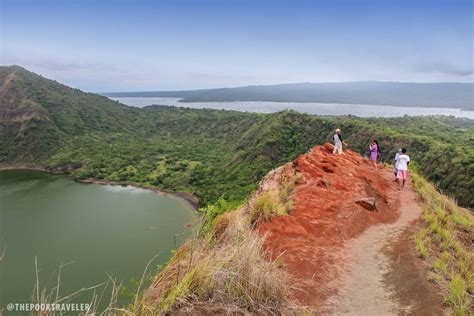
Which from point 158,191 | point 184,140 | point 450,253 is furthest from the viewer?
point 184,140

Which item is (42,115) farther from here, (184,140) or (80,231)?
(80,231)

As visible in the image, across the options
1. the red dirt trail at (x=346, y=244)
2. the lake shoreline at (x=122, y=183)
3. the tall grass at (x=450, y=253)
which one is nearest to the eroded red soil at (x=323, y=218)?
the red dirt trail at (x=346, y=244)

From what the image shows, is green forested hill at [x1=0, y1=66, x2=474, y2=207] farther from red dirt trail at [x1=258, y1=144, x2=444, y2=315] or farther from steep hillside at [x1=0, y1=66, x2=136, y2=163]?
red dirt trail at [x1=258, y1=144, x2=444, y2=315]

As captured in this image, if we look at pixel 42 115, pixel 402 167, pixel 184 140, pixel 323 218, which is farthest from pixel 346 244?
pixel 42 115

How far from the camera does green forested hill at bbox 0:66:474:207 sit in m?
53.2

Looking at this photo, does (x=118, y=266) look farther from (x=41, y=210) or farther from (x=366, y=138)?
(x=366, y=138)

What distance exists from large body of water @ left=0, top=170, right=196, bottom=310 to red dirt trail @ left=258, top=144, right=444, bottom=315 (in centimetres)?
1479

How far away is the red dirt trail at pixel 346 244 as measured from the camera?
16.1ft

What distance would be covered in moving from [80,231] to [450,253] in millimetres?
44768

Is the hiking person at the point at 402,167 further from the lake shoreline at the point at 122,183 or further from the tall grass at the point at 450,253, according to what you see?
the lake shoreline at the point at 122,183

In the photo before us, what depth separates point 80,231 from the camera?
4434 cm

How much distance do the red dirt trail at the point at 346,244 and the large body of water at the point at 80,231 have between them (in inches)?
582

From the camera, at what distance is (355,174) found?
38.5 feet

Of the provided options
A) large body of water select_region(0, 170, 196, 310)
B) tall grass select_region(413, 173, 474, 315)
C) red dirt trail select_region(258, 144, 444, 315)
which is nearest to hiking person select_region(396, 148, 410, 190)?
red dirt trail select_region(258, 144, 444, 315)
